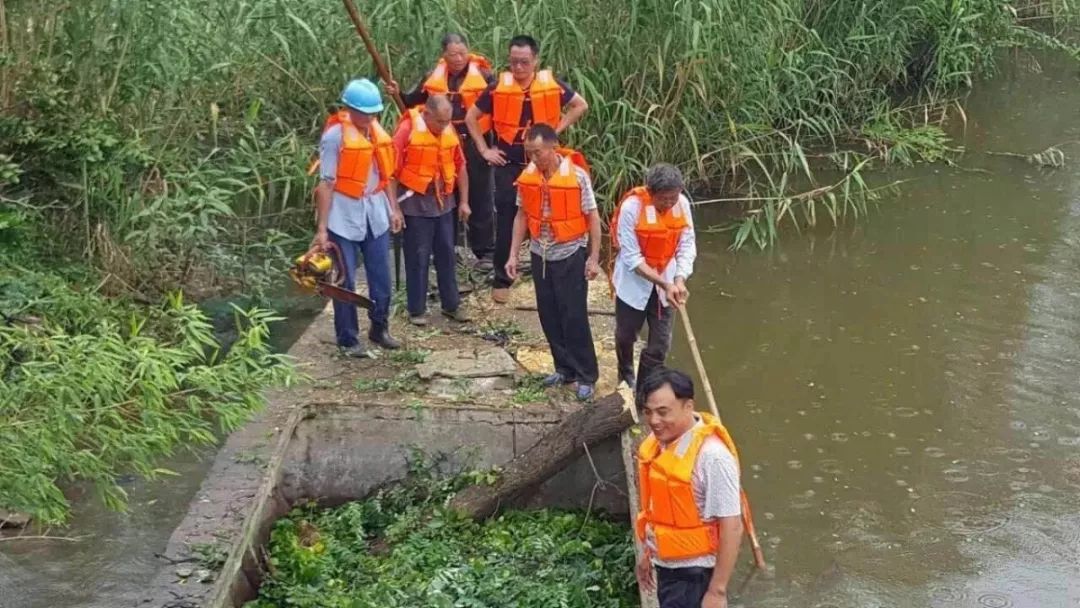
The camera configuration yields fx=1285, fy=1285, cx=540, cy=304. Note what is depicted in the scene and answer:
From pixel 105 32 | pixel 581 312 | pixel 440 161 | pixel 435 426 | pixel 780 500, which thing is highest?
pixel 105 32

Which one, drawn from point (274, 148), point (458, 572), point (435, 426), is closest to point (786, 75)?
A: point (274, 148)

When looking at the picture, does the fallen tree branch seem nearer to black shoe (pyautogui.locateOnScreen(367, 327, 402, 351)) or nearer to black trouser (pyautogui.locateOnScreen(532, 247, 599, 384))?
black trouser (pyautogui.locateOnScreen(532, 247, 599, 384))

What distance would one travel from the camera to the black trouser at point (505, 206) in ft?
24.4

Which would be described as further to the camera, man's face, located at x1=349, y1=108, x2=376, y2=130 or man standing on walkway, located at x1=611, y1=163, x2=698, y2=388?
man's face, located at x1=349, y1=108, x2=376, y2=130

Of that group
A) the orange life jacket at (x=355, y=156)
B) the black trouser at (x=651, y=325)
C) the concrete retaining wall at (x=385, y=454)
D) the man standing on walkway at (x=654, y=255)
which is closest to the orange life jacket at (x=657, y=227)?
the man standing on walkway at (x=654, y=255)

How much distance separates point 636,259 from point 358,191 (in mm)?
1541

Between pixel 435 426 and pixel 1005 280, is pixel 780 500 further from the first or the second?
pixel 1005 280

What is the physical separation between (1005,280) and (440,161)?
4527mm

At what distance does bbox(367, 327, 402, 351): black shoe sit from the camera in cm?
698

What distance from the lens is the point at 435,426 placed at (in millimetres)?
5980

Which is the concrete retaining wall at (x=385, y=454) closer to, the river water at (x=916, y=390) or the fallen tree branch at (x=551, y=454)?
the fallen tree branch at (x=551, y=454)

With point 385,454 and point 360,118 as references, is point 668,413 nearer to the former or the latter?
point 385,454

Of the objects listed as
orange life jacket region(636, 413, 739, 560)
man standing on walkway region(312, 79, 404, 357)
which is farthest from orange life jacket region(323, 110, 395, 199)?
orange life jacket region(636, 413, 739, 560)

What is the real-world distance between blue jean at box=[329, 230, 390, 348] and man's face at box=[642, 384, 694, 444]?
3017mm
